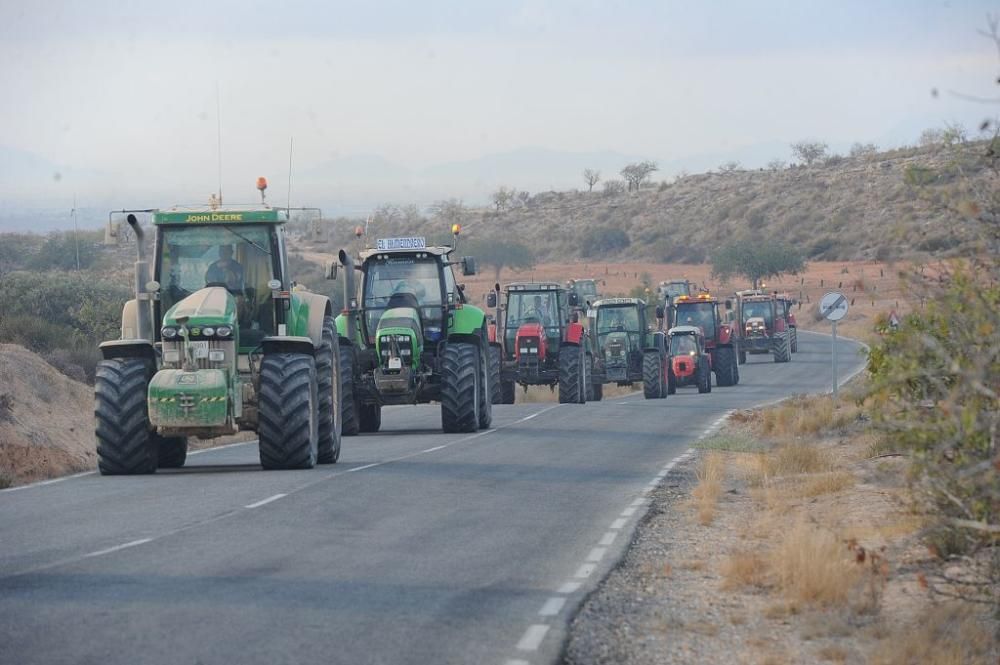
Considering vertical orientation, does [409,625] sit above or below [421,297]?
below

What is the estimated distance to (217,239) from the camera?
19.2m

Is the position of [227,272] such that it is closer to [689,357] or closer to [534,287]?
[534,287]

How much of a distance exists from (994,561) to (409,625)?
3.67 metres

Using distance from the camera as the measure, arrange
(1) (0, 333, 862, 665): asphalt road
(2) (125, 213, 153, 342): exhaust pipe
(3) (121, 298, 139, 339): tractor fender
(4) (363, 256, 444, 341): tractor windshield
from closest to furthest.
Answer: (1) (0, 333, 862, 665): asphalt road, (2) (125, 213, 153, 342): exhaust pipe, (3) (121, 298, 139, 339): tractor fender, (4) (363, 256, 444, 341): tractor windshield

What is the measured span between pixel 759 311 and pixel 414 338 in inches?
1523

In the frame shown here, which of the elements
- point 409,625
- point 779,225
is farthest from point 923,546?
point 779,225

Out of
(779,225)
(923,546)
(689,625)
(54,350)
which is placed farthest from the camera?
(779,225)

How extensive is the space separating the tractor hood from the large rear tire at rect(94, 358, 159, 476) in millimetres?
718

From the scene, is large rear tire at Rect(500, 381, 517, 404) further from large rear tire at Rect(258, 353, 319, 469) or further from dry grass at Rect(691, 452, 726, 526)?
large rear tire at Rect(258, 353, 319, 469)

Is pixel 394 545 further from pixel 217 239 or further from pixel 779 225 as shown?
pixel 779 225

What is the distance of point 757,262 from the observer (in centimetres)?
9681

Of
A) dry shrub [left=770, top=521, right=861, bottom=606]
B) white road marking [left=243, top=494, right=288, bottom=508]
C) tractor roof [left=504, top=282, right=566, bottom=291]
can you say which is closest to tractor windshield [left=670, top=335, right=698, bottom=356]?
tractor roof [left=504, top=282, right=566, bottom=291]

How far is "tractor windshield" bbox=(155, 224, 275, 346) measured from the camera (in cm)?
1898

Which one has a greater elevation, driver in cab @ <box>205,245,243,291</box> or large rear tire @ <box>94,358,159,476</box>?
driver in cab @ <box>205,245,243,291</box>
